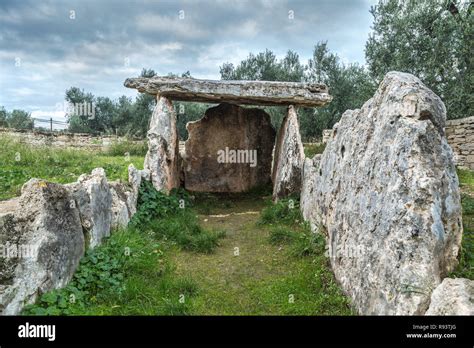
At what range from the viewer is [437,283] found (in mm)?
3609

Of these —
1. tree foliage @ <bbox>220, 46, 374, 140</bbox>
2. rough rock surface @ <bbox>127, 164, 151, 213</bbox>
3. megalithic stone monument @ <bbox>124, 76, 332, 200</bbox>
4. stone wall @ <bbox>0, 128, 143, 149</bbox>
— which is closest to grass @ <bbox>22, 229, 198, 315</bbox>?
rough rock surface @ <bbox>127, 164, 151, 213</bbox>

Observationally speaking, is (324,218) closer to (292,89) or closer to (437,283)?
(437,283)

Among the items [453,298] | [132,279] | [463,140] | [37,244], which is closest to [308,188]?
[132,279]

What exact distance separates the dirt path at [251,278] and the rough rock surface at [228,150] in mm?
4109

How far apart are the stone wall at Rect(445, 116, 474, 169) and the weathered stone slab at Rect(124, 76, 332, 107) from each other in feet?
19.6

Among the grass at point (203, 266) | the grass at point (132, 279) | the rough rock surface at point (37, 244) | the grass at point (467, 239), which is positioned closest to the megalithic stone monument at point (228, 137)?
the grass at point (203, 266)

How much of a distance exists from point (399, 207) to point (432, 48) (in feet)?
51.7

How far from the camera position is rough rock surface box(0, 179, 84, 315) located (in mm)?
3984

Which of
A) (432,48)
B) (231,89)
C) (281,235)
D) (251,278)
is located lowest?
(251,278)

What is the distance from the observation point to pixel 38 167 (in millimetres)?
9008

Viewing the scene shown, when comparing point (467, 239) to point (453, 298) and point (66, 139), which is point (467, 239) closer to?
point (453, 298)
